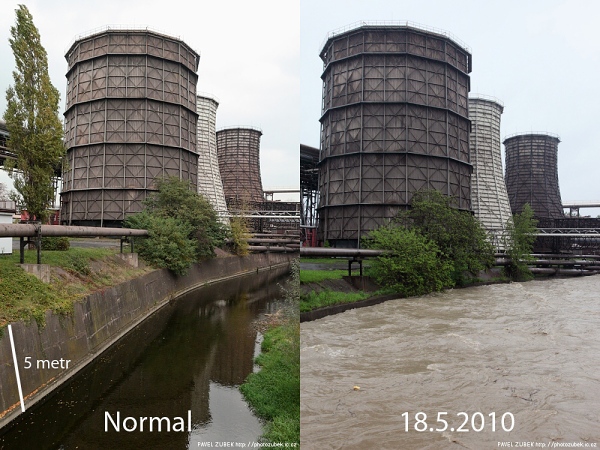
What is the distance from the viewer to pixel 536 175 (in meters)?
36.2

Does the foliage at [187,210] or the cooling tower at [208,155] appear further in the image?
the cooling tower at [208,155]

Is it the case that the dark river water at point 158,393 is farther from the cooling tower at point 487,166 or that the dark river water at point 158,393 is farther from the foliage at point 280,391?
the cooling tower at point 487,166

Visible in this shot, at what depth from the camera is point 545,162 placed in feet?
119

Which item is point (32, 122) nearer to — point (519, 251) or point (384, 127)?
point (384, 127)

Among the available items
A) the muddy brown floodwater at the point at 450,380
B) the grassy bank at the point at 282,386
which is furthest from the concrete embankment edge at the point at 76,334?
the muddy brown floodwater at the point at 450,380

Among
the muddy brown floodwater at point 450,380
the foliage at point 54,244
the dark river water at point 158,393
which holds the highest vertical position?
the foliage at point 54,244

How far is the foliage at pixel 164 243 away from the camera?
1531 cm

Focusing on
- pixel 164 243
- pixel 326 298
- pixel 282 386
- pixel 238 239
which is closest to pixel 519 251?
pixel 326 298

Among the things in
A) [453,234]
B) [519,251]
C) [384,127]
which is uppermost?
[384,127]

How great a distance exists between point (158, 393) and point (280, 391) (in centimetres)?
185

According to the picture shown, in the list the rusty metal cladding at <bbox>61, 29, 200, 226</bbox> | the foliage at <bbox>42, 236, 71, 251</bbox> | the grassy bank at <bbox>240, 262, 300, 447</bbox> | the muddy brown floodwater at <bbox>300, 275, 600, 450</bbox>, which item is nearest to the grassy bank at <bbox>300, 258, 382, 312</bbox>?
the muddy brown floodwater at <bbox>300, 275, 600, 450</bbox>

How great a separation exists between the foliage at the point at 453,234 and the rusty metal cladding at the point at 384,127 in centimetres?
295

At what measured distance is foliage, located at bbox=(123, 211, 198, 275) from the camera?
1531 cm

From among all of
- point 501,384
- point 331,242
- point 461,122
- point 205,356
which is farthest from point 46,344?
point 461,122
